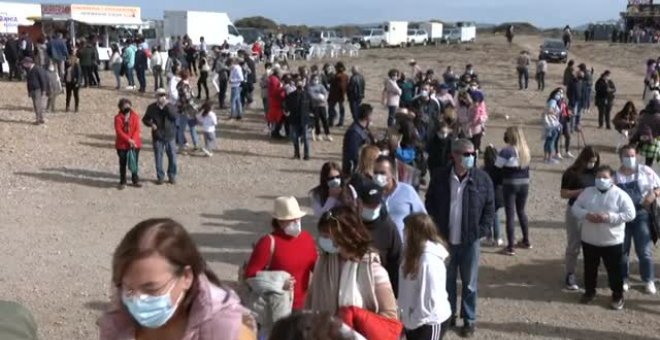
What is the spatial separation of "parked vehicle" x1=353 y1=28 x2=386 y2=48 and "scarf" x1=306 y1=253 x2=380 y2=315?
5080cm

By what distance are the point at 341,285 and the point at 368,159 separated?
10.8 feet

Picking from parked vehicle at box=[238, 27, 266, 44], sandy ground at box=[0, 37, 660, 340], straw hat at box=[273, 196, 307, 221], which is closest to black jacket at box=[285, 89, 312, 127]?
sandy ground at box=[0, 37, 660, 340]

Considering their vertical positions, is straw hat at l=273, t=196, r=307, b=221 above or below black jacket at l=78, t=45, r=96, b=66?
below

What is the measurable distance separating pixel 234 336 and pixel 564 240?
8.49 metres

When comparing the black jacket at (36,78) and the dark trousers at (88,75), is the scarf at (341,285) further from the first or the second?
the dark trousers at (88,75)

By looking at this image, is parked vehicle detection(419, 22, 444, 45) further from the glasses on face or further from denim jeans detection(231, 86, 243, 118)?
the glasses on face

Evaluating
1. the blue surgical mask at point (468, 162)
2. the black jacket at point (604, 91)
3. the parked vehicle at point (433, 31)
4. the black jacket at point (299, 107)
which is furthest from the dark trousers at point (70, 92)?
the parked vehicle at point (433, 31)

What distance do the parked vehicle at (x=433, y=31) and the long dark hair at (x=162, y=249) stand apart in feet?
197

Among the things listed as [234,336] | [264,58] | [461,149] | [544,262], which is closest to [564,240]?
[544,262]

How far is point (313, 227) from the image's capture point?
10945 millimetres

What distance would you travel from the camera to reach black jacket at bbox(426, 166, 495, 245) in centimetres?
680

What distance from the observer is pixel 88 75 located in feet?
81.5

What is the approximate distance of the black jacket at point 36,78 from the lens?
17859 millimetres

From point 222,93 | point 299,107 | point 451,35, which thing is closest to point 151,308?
point 299,107
